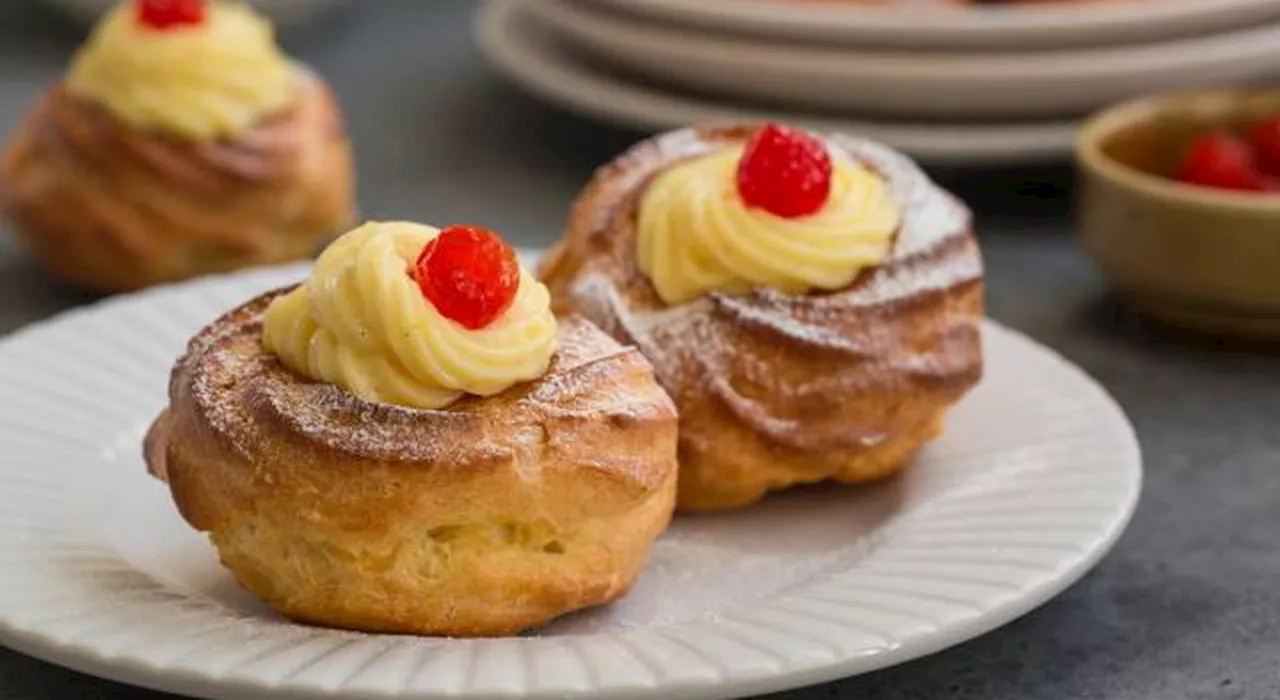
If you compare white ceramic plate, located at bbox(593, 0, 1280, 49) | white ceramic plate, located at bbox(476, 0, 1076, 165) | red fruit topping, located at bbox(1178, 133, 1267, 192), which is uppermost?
white ceramic plate, located at bbox(593, 0, 1280, 49)

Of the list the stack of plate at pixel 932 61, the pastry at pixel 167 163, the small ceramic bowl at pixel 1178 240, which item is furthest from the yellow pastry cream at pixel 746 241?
the stack of plate at pixel 932 61

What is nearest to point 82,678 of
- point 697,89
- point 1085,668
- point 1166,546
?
point 1085,668

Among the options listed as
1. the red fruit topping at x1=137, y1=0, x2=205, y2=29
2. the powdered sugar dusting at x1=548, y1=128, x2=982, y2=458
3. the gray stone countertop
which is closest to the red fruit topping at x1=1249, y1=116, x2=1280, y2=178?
the gray stone countertop

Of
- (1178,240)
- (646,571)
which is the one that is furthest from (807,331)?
(1178,240)

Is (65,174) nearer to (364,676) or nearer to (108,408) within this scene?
(108,408)

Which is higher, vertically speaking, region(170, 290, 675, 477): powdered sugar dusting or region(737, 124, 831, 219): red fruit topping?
region(737, 124, 831, 219): red fruit topping

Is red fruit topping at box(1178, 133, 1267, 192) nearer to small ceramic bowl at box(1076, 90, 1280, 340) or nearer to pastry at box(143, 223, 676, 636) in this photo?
small ceramic bowl at box(1076, 90, 1280, 340)
